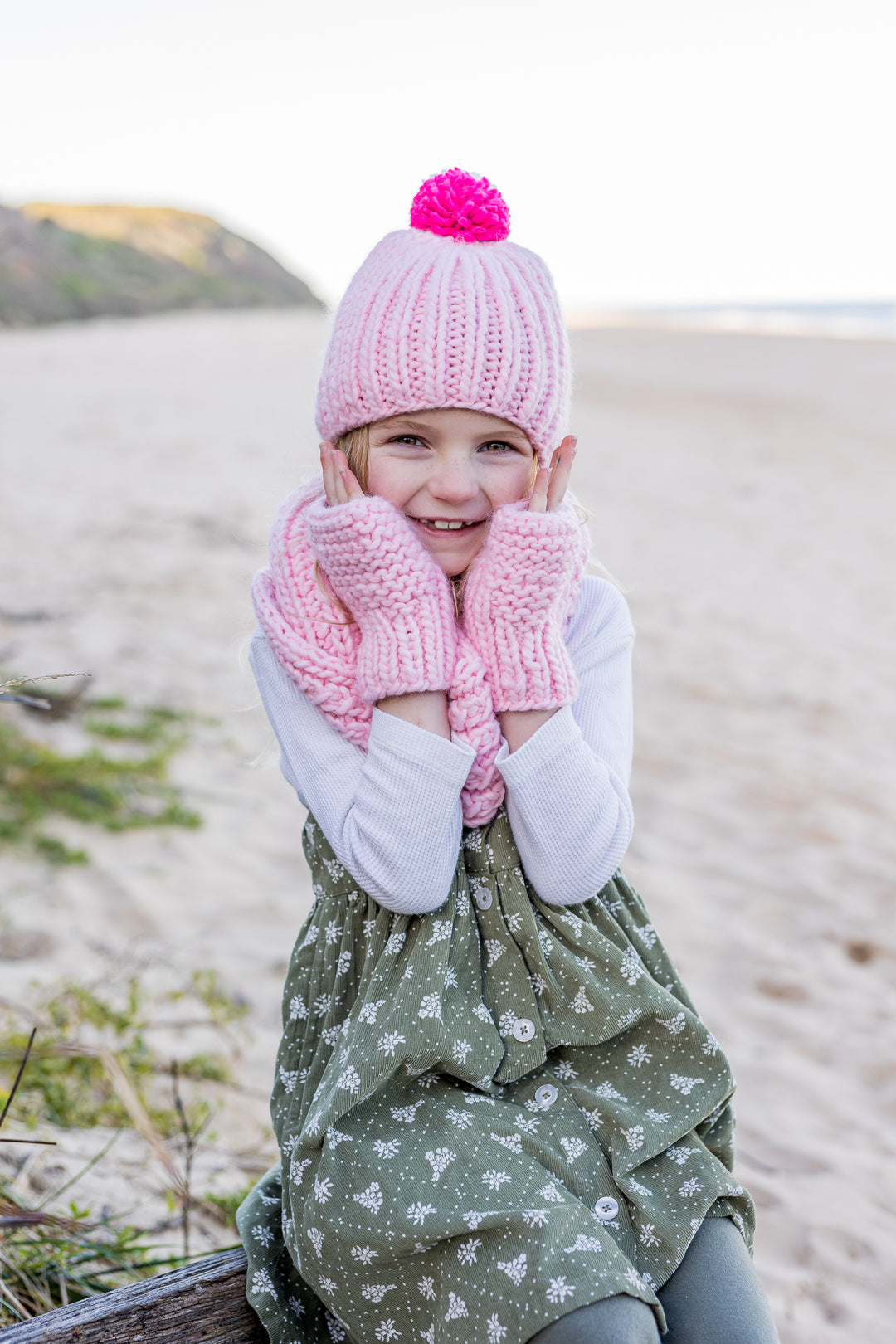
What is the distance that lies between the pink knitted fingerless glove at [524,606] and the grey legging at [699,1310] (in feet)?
2.75

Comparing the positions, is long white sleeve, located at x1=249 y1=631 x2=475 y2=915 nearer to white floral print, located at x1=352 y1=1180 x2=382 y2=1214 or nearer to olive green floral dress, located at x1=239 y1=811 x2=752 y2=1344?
olive green floral dress, located at x1=239 y1=811 x2=752 y2=1344

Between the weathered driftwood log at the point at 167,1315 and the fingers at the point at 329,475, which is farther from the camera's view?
the fingers at the point at 329,475

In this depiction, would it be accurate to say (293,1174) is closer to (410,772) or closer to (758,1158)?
(410,772)

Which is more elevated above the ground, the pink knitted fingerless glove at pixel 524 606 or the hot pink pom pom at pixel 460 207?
the hot pink pom pom at pixel 460 207

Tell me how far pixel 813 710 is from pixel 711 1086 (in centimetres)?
426

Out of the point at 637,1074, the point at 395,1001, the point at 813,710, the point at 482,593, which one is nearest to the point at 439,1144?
the point at 395,1001

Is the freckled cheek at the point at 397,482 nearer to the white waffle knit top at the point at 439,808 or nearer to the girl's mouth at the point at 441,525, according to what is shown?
the girl's mouth at the point at 441,525

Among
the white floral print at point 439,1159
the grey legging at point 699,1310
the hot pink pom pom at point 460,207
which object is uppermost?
the hot pink pom pom at point 460,207

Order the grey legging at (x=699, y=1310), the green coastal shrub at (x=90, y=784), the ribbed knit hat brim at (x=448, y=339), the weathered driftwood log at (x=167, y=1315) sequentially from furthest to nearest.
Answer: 1. the green coastal shrub at (x=90, y=784)
2. the ribbed knit hat brim at (x=448, y=339)
3. the weathered driftwood log at (x=167, y=1315)
4. the grey legging at (x=699, y=1310)

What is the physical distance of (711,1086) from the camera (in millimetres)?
1855

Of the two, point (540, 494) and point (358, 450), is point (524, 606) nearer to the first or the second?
point (540, 494)

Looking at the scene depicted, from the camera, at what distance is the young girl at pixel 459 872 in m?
1.65

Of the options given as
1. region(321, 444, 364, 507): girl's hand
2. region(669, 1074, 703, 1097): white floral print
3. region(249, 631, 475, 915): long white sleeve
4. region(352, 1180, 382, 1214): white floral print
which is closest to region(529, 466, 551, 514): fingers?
region(321, 444, 364, 507): girl's hand

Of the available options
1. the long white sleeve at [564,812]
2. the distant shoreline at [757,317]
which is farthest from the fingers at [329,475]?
the distant shoreline at [757,317]
